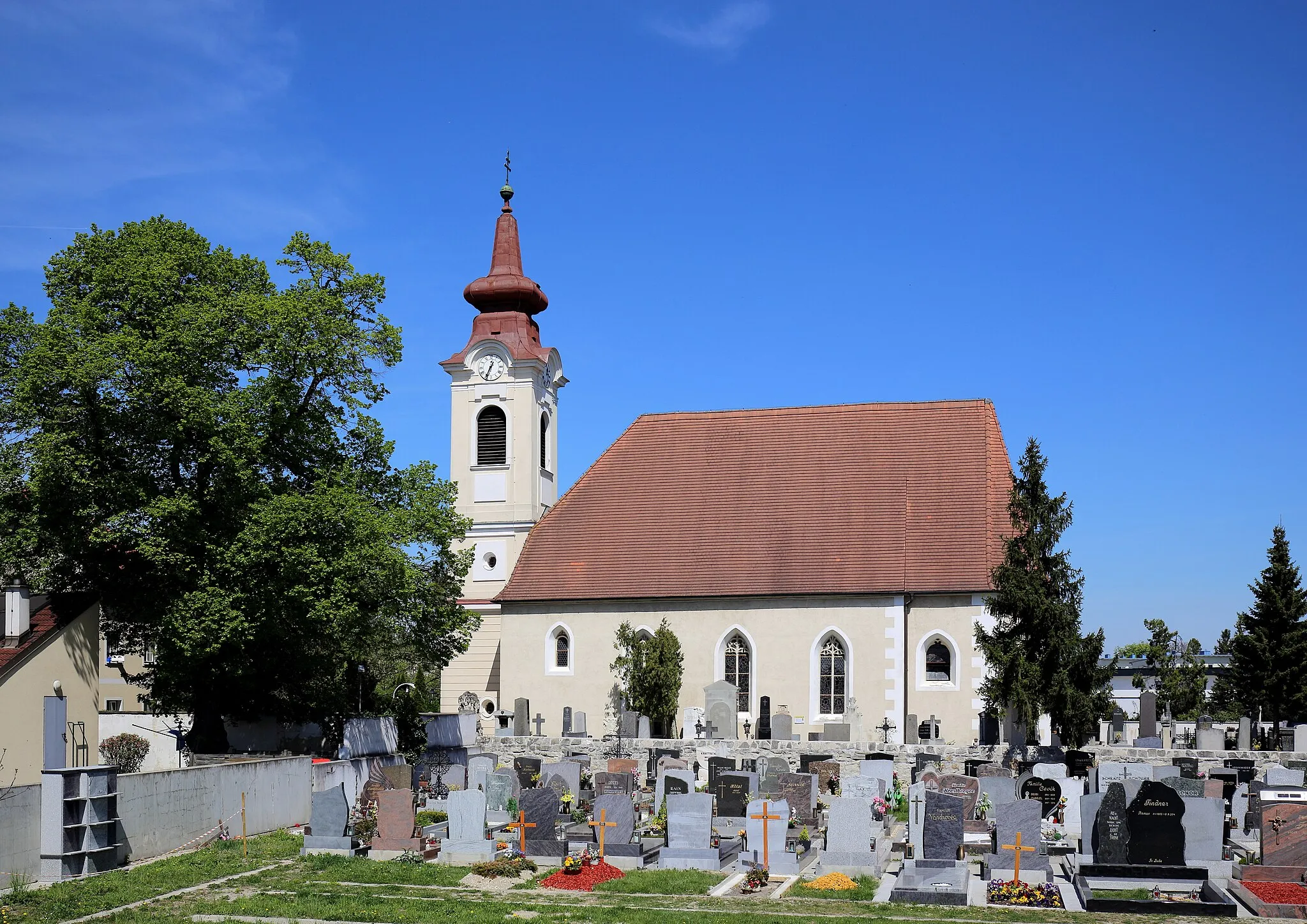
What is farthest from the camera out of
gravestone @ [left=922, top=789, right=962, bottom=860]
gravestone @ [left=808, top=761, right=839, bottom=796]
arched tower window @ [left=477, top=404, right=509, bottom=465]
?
arched tower window @ [left=477, top=404, right=509, bottom=465]

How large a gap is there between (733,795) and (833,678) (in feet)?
45.4

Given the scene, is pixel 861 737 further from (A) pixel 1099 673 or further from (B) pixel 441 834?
(B) pixel 441 834

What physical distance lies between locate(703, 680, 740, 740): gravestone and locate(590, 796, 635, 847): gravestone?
40.1 ft

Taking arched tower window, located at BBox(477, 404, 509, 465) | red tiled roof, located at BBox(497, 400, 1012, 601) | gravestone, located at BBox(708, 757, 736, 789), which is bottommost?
gravestone, located at BBox(708, 757, 736, 789)

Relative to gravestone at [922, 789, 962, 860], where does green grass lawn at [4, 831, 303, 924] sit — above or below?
below

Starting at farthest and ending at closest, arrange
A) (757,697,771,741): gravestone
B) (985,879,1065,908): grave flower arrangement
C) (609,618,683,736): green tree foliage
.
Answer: (609,618,683,736): green tree foliage < (757,697,771,741): gravestone < (985,879,1065,908): grave flower arrangement

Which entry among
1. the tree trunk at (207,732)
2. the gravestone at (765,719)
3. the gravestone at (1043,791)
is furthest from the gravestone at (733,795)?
the tree trunk at (207,732)

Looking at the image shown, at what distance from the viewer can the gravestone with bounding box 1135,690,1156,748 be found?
107 feet

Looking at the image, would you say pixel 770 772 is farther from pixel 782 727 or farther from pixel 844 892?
pixel 844 892

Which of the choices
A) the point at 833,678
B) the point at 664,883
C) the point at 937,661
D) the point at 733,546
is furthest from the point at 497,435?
the point at 664,883

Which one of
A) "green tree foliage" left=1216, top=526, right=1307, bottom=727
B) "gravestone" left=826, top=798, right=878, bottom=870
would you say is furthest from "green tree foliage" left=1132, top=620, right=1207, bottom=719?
"gravestone" left=826, top=798, right=878, bottom=870

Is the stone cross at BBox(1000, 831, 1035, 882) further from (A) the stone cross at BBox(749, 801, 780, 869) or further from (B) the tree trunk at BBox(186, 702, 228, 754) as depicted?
(B) the tree trunk at BBox(186, 702, 228, 754)


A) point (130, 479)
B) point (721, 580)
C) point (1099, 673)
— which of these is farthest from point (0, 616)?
point (1099, 673)

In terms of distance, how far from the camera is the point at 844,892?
17609 mm
